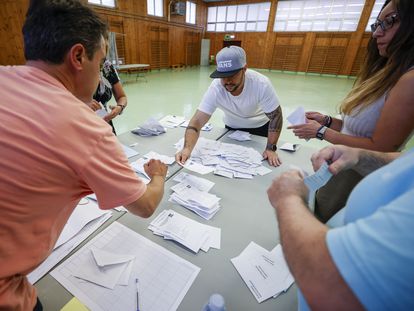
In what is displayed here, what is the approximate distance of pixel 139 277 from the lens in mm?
723

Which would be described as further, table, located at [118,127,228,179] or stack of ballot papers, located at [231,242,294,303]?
table, located at [118,127,228,179]

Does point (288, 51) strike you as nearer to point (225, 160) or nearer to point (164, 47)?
point (164, 47)

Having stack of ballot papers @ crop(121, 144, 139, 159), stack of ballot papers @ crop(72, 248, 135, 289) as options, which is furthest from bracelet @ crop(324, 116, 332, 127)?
stack of ballot papers @ crop(72, 248, 135, 289)

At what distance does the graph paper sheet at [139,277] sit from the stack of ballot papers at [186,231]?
0.07 metres

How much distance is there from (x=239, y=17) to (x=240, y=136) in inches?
518

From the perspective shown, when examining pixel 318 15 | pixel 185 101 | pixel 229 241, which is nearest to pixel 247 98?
pixel 229 241

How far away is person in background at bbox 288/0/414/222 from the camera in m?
0.95

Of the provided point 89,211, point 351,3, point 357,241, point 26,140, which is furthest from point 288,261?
point 351,3

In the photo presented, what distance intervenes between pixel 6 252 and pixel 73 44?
607 mm

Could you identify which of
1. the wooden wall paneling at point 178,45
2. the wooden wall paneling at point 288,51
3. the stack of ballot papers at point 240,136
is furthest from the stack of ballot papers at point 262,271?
the wooden wall paneling at point 288,51

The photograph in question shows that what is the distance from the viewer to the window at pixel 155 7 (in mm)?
9401

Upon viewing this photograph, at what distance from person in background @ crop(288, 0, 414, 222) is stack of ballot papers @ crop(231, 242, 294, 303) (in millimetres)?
668

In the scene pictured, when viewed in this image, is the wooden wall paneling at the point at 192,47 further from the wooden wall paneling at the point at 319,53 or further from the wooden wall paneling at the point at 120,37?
the wooden wall paneling at the point at 319,53

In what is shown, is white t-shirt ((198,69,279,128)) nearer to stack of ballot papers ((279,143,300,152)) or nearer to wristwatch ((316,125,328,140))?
stack of ballot papers ((279,143,300,152))
